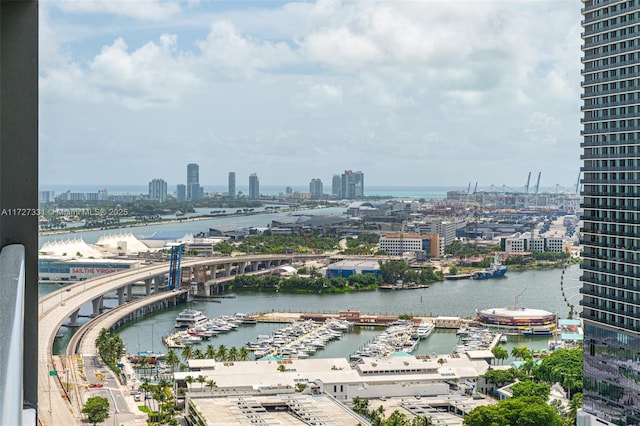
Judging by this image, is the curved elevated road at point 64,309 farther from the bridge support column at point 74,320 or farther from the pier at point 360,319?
the pier at point 360,319

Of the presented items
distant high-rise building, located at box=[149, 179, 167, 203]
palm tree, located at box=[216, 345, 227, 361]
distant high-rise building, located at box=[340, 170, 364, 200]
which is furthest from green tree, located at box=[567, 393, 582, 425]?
distant high-rise building, located at box=[340, 170, 364, 200]

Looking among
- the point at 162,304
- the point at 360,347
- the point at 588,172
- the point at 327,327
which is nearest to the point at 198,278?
the point at 162,304

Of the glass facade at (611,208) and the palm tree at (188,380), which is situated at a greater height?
the glass facade at (611,208)

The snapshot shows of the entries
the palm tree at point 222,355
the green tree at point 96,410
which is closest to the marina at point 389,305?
the palm tree at point 222,355

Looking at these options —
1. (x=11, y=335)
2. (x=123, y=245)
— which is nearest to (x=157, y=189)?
(x=123, y=245)

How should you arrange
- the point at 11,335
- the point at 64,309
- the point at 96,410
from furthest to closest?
the point at 64,309 < the point at 96,410 < the point at 11,335

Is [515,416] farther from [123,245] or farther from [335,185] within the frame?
[335,185]

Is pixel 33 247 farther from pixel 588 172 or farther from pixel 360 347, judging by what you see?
pixel 360 347

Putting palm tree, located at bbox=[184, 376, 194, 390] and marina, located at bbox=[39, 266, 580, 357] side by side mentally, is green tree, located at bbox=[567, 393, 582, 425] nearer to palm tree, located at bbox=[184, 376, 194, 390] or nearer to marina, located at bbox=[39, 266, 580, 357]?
palm tree, located at bbox=[184, 376, 194, 390]
